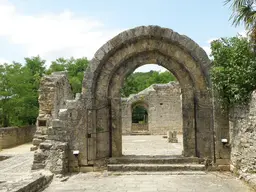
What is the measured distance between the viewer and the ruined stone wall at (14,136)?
17.3 meters

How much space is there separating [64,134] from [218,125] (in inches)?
179

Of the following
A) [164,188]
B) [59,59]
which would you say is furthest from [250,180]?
[59,59]

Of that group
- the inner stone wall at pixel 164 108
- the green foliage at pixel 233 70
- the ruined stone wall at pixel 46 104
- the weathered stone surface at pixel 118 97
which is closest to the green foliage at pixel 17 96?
the ruined stone wall at pixel 46 104

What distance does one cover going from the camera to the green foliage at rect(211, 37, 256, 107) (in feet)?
25.9

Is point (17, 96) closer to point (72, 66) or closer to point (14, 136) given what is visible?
point (14, 136)

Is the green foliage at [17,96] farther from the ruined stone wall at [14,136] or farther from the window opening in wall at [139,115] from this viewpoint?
the window opening in wall at [139,115]

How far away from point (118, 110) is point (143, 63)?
1723mm

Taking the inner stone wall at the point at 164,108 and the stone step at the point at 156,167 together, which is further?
the inner stone wall at the point at 164,108

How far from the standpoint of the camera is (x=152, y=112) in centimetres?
2389

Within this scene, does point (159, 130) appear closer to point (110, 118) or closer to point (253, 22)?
point (110, 118)

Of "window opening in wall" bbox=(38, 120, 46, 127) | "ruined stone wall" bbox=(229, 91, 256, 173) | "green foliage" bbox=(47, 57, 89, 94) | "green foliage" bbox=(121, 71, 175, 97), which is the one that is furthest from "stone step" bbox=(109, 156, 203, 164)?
"green foliage" bbox=(121, 71, 175, 97)

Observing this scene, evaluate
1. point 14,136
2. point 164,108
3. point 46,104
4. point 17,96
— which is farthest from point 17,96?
point 164,108

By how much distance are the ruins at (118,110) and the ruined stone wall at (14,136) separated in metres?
9.44

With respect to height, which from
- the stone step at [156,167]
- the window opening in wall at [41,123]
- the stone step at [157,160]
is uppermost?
the window opening in wall at [41,123]
